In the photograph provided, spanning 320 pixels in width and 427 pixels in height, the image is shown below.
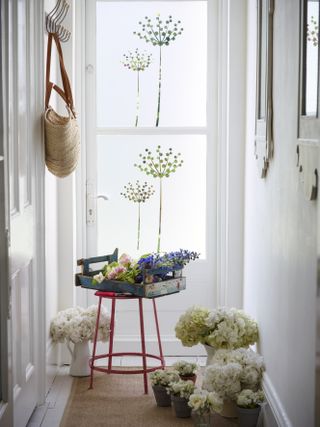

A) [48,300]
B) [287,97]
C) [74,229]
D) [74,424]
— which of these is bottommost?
[74,424]

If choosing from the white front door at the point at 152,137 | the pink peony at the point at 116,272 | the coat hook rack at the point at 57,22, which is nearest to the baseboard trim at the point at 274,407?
the pink peony at the point at 116,272

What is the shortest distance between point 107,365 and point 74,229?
2.64ft

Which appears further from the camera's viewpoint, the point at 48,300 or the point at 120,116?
the point at 120,116

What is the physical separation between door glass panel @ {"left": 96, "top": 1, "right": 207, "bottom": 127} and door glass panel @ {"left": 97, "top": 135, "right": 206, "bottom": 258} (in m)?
0.12

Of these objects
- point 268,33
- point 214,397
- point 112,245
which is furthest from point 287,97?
point 112,245

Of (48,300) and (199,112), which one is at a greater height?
(199,112)

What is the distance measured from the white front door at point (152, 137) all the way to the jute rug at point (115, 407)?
0.60 m

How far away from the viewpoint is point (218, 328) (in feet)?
12.9

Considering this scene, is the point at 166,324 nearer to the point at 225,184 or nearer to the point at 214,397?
the point at 225,184

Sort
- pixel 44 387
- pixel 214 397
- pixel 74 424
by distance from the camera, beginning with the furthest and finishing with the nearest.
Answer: pixel 44 387 < pixel 74 424 < pixel 214 397

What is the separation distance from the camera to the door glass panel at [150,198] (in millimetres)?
4852

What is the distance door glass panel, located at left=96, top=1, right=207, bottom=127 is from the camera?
4.79m

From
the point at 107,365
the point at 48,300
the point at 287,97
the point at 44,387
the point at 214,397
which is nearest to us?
the point at 287,97

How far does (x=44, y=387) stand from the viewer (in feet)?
12.8
